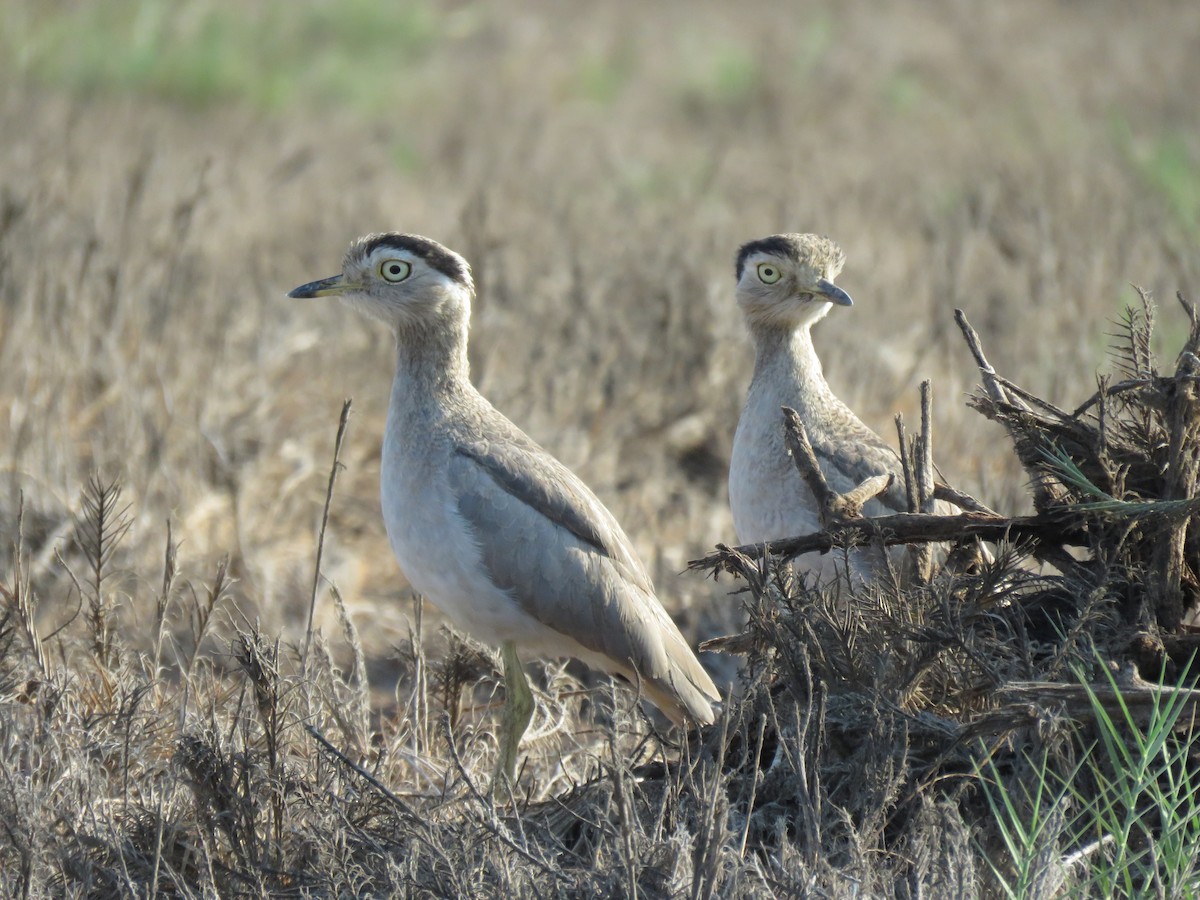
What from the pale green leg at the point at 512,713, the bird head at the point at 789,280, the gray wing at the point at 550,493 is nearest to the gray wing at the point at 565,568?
the gray wing at the point at 550,493

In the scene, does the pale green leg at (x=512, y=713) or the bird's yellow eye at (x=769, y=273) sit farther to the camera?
the bird's yellow eye at (x=769, y=273)

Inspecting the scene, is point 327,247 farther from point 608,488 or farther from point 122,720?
point 122,720

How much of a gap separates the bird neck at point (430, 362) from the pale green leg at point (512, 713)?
2.75ft

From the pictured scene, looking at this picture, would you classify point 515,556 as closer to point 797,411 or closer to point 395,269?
point 395,269

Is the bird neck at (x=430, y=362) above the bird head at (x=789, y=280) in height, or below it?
below

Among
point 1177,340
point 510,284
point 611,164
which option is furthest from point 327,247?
point 1177,340

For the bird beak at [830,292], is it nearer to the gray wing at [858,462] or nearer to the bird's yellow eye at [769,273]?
the bird's yellow eye at [769,273]

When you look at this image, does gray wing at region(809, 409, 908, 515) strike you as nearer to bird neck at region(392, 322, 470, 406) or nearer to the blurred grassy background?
the blurred grassy background

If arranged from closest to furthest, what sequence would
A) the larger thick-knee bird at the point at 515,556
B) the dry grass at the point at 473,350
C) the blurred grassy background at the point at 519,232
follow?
the dry grass at the point at 473,350
the larger thick-knee bird at the point at 515,556
the blurred grassy background at the point at 519,232

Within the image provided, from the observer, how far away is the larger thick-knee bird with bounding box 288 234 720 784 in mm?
4609

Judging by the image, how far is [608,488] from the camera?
7.62 m

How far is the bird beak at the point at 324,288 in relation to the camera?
5062mm

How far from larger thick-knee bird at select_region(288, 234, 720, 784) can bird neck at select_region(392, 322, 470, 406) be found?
0.01 metres

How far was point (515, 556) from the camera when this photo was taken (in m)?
4.64
